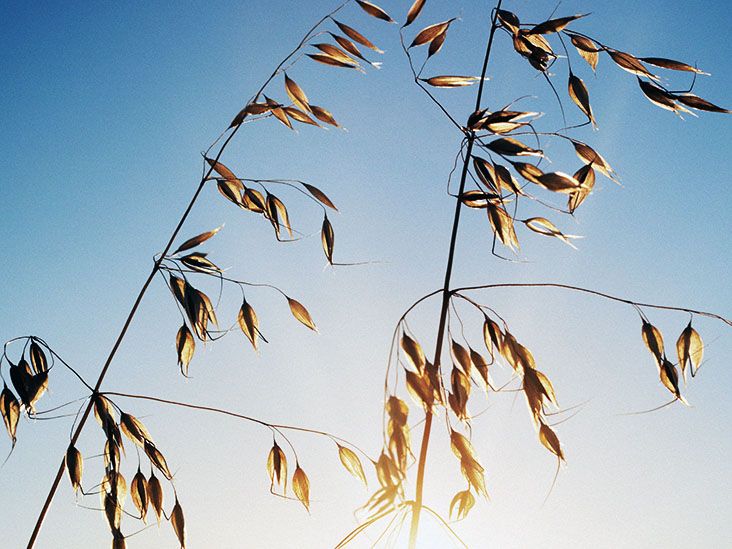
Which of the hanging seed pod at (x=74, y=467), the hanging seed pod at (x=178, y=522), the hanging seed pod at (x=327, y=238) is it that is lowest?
the hanging seed pod at (x=178, y=522)

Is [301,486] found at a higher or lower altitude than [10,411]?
lower

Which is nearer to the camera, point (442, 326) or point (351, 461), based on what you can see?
point (442, 326)

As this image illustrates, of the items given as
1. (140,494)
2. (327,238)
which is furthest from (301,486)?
(327,238)

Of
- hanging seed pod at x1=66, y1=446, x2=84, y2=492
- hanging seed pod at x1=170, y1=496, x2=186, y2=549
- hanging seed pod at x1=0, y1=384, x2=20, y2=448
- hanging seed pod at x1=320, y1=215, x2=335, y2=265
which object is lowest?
hanging seed pod at x1=170, y1=496, x2=186, y2=549

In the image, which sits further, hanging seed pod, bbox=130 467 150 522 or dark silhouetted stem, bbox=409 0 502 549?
hanging seed pod, bbox=130 467 150 522

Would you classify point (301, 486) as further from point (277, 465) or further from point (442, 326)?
point (442, 326)

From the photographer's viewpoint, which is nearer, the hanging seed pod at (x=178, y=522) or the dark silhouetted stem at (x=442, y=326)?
the dark silhouetted stem at (x=442, y=326)

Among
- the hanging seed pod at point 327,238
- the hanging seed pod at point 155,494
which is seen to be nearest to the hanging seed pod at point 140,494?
the hanging seed pod at point 155,494

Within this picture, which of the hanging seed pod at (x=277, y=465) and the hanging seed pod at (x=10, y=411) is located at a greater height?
the hanging seed pod at (x=10, y=411)

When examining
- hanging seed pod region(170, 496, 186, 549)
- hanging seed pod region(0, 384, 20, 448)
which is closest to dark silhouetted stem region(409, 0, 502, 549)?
hanging seed pod region(170, 496, 186, 549)

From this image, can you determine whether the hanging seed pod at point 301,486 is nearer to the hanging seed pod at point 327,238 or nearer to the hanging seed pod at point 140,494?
the hanging seed pod at point 140,494

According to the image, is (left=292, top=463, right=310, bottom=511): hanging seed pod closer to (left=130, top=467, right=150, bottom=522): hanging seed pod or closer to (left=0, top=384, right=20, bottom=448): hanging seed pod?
(left=130, top=467, right=150, bottom=522): hanging seed pod

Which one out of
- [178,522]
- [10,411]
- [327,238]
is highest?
[327,238]

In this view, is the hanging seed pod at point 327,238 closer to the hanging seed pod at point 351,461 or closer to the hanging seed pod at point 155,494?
the hanging seed pod at point 351,461
